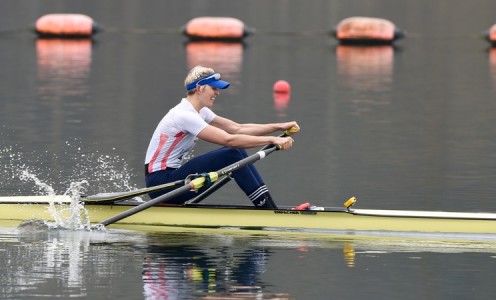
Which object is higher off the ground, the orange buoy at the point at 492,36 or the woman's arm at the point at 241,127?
the orange buoy at the point at 492,36

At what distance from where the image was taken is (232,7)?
52.6 metres

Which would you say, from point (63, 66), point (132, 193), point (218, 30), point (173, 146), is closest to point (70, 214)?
point (132, 193)

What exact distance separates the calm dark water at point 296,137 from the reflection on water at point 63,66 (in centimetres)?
6

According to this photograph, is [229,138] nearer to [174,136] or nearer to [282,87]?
[174,136]

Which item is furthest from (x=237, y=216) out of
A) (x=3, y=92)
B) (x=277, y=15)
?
(x=277, y=15)

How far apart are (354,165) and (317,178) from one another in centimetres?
121

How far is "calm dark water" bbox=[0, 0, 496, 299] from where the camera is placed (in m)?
11.1

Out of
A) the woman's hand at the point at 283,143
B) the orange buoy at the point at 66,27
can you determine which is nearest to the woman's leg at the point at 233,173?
the woman's hand at the point at 283,143

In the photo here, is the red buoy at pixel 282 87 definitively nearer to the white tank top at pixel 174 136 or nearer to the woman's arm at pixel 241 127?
the woman's arm at pixel 241 127

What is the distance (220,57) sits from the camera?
110 ft

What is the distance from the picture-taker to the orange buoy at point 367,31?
37.6 m

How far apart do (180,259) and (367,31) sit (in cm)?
2671

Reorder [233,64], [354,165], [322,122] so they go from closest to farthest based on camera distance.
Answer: [354,165] < [322,122] < [233,64]

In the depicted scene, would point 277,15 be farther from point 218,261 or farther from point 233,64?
point 218,261
